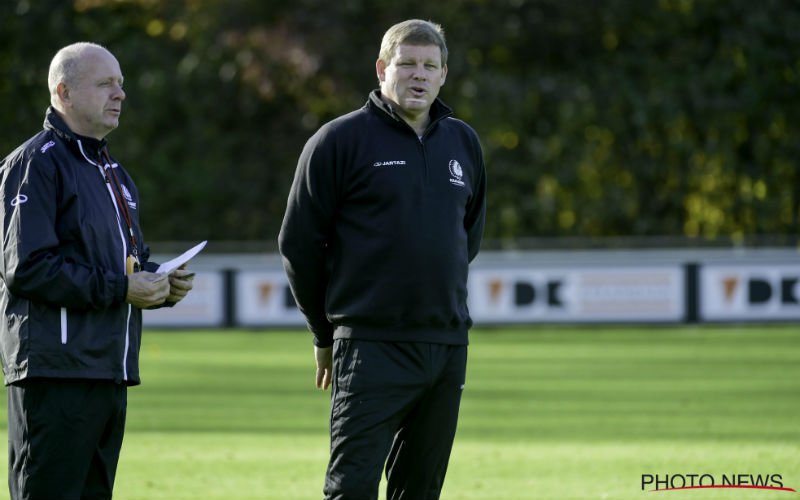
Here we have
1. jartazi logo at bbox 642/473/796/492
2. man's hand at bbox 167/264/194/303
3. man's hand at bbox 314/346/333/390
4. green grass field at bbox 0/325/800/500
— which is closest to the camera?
man's hand at bbox 167/264/194/303

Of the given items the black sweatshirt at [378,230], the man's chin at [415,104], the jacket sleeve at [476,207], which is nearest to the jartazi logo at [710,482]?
the jacket sleeve at [476,207]

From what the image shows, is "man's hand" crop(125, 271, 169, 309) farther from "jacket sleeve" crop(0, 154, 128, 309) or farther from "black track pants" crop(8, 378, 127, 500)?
"black track pants" crop(8, 378, 127, 500)

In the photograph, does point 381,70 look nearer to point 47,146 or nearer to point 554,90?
point 47,146

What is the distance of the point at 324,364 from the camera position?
5.45 m

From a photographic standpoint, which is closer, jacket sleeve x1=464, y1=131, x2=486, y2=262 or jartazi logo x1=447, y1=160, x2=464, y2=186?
jartazi logo x1=447, y1=160, x2=464, y2=186

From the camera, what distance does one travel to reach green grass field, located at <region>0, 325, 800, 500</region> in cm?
811

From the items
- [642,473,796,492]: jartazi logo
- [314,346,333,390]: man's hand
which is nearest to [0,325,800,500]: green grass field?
[642,473,796,492]: jartazi logo

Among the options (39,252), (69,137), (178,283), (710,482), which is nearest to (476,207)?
(178,283)

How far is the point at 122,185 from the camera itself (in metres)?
5.27

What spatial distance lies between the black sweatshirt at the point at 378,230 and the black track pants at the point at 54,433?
2.93 ft

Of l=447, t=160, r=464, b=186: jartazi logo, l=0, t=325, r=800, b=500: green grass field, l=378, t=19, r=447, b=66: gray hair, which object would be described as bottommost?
l=0, t=325, r=800, b=500: green grass field

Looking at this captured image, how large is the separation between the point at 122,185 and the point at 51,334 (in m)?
0.71

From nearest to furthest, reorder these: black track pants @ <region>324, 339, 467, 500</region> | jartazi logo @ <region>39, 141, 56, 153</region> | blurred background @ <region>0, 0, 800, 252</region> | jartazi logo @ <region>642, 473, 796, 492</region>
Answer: jartazi logo @ <region>39, 141, 56, 153</region>
black track pants @ <region>324, 339, 467, 500</region>
jartazi logo @ <region>642, 473, 796, 492</region>
blurred background @ <region>0, 0, 800, 252</region>

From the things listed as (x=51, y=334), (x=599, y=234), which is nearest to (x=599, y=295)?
(x=599, y=234)
